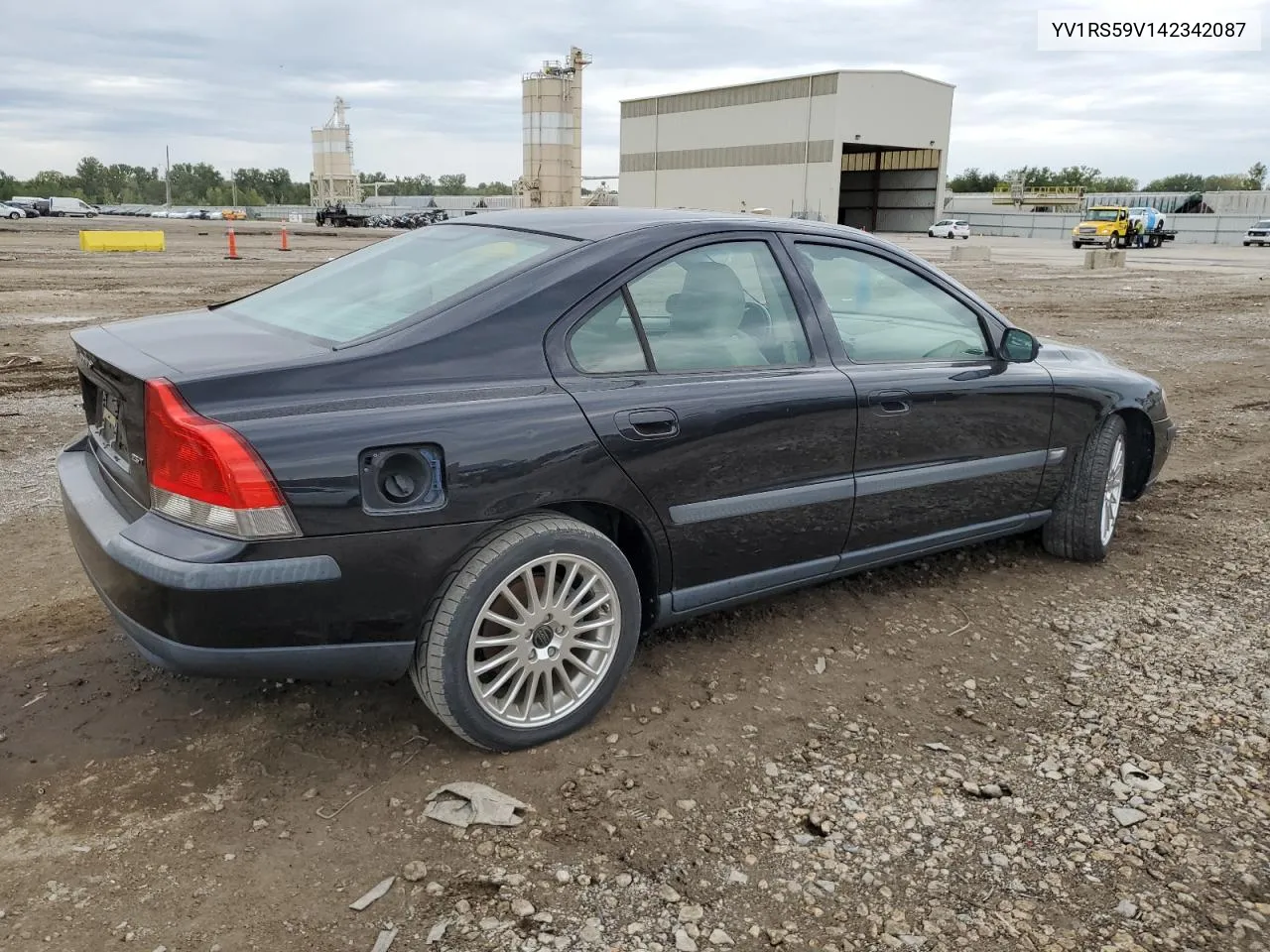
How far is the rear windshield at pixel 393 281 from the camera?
309 centimetres

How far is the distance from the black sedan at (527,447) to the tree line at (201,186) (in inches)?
5011

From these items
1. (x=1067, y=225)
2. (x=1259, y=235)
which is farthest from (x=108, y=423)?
(x=1067, y=225)

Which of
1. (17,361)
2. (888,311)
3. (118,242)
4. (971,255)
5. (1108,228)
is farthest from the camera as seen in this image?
(1108,228)

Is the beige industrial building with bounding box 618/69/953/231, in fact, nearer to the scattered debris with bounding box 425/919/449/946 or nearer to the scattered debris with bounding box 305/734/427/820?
the scattered debris with bounding box 305/734/427/820

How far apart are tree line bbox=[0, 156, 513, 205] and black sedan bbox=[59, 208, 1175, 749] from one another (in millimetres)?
127271

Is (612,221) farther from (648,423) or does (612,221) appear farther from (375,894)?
(375,894)

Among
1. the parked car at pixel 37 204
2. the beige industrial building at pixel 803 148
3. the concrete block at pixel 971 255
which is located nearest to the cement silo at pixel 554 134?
the beige industrial building at pixel 803 148

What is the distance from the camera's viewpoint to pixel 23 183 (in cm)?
11794

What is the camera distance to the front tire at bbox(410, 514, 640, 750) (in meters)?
2.76

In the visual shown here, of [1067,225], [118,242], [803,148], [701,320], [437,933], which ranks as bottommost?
[437,933]

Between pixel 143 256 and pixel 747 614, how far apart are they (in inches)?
1038

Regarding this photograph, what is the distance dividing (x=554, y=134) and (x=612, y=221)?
84493mm

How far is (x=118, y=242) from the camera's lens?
1149 inches

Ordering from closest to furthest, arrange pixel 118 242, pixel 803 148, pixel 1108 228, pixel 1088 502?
pixel 1088 502, pixel 118 242, pixel 1108 228, pixel 803 148
